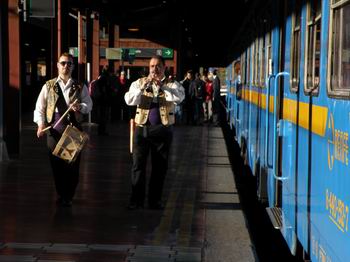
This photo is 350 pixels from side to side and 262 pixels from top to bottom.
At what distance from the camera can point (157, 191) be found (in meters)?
8.37

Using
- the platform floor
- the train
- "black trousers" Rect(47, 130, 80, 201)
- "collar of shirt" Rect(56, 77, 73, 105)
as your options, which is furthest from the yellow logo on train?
"black trousers" Rect(47, 130, 80, 201)

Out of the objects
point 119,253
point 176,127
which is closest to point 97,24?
point 176,127

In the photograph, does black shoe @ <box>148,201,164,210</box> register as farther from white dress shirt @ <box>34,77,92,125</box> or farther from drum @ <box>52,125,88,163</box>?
white dress shirt @ <box>34,77,92,125</box>

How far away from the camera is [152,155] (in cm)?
820

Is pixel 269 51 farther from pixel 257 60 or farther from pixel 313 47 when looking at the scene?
pixel 313 47

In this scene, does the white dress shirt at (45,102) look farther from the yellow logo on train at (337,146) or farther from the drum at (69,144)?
the yellow logo on train at (337,146)

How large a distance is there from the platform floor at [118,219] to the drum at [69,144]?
63 centimetres

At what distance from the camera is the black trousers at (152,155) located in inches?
316

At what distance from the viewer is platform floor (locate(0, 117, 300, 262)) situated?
6324mm

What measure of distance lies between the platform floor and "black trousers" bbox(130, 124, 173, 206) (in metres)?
A: 0.22

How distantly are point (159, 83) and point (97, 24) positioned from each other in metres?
23.5

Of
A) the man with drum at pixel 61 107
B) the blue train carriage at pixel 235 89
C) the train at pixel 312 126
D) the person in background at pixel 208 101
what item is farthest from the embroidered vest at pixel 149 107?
the person in background at pixel 208 101

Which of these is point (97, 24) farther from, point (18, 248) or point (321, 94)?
point (321, 94)

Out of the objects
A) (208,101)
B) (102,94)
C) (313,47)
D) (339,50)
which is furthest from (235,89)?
(339,50)
